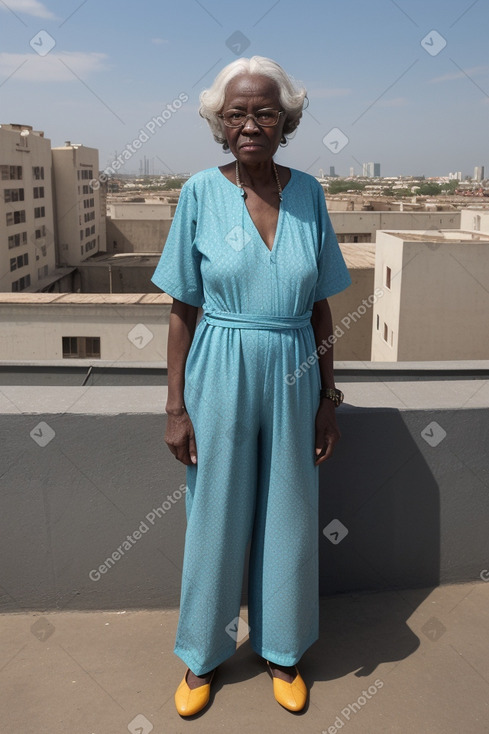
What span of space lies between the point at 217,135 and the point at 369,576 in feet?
5.52

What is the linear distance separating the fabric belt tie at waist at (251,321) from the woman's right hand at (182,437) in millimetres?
291

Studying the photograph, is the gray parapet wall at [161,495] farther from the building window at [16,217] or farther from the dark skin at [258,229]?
the building window at [16,217]

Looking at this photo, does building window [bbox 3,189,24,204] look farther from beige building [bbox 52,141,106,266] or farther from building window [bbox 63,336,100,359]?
building window [bbox 63,336,100,359]

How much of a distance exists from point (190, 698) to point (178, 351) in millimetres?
1019

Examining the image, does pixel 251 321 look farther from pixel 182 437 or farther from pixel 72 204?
pixel 72 204

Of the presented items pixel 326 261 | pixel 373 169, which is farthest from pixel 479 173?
pixel 326 261

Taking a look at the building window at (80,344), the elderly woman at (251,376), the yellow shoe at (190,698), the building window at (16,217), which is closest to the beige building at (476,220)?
the building window at (80,344)

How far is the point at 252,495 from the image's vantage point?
209 cm

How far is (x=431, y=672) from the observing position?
2199 millimetres

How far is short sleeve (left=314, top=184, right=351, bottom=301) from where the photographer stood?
2.08 meters

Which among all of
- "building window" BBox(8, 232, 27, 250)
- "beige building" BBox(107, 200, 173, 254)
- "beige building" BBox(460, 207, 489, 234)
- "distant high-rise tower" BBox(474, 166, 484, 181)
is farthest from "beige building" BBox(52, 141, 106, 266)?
"distant high-rise tower" BBox(474, 166, 484, 181)

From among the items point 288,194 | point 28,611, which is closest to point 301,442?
point 288,194

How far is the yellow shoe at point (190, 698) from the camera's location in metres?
2.03

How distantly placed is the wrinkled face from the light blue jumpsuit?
12 cm
